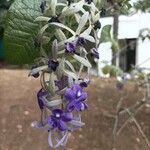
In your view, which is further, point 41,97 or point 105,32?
point 105,32

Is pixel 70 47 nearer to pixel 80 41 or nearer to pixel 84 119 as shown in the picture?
pixel 80 41

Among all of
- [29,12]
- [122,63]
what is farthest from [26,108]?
[29,12]

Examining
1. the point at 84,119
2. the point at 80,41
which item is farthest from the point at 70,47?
the point at 84,119

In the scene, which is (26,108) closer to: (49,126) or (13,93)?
(13,93)

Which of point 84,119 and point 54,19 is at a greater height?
point 54,19

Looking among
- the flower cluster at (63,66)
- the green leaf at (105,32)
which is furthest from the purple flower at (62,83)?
the green leaf at (105,32)

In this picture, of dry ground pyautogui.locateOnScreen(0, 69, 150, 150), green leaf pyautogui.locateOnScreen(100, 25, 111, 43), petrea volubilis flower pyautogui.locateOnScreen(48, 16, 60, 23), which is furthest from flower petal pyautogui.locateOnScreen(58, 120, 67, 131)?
dry ground pyautogui.locateOnScreen(0, 69, 150, 150)
